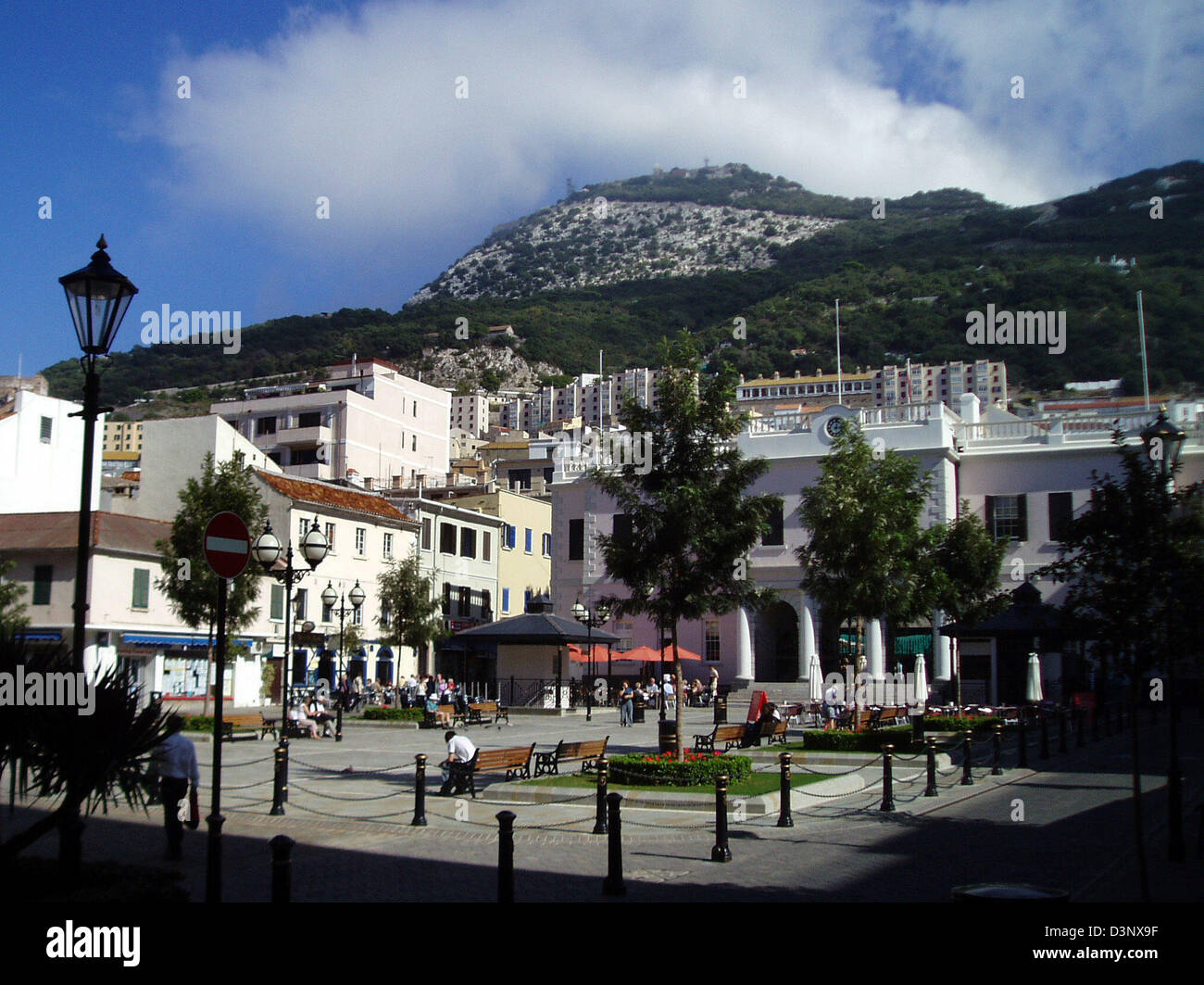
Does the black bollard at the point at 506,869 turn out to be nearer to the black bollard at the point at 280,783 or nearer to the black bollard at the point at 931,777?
the black bollard at the point at 280,783

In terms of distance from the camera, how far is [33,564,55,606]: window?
38.8 metres

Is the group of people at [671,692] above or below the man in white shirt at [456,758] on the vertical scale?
below

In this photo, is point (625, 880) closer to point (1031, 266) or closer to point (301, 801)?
point (301, 801)

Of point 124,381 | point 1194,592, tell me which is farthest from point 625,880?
point 124,381

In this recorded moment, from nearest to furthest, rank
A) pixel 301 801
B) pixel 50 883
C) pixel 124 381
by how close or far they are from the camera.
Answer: pixel 50 883 < pixel 301 801 < pixel 124 381

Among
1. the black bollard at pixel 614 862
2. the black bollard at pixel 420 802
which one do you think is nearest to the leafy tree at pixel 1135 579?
the black bollard at pixel 614 862

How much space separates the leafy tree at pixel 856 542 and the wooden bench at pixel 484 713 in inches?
489

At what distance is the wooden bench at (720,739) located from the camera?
74.9ft

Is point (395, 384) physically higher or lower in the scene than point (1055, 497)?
higher

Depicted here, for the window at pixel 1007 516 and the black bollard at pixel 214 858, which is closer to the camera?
the black bollard at pixel 214 858

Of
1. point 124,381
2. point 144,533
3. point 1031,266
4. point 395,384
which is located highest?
point 1031,266

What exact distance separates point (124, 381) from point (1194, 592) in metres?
156

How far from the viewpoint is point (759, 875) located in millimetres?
11602

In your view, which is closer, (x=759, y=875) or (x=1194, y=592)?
(x=1194, y=592)
